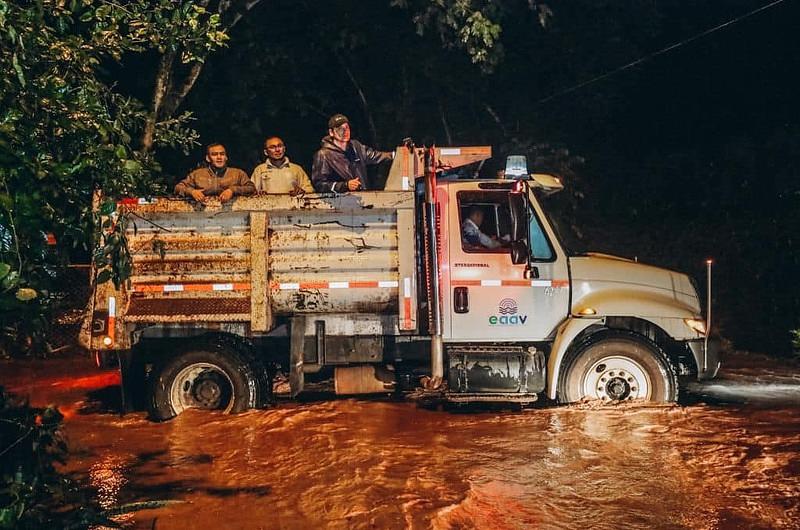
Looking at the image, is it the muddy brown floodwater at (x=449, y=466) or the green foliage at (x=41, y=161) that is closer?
the green foliage at (x=41, y=161)

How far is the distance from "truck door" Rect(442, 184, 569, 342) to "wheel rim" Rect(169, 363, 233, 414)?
2227 mm

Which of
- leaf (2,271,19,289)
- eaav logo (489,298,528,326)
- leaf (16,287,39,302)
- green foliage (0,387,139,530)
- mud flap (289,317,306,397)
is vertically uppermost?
leaf (2,271,19,289)

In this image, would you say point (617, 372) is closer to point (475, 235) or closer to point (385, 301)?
point (475, 235)

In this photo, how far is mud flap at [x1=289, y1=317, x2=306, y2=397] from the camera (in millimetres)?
6883

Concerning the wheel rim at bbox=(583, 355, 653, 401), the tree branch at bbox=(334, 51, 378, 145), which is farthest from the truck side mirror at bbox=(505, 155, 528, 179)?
the tree branch at bbox=(334, 51, 378, 145)

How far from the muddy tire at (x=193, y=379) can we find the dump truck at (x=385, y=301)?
13mm

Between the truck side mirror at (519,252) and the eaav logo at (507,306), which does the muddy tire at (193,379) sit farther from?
the truck side mirror at (519,252)

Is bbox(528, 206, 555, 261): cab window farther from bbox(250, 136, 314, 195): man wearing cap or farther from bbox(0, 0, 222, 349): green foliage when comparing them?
bbox(0, 0, 222, 349): green foliage

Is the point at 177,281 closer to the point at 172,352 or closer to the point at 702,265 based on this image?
the point at 172,352

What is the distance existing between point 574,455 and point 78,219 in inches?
157

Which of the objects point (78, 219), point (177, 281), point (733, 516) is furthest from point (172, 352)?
point (733, 516)

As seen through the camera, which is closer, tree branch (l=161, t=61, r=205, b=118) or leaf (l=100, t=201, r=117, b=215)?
leaf (l=100, t=201, r=117, b=215)

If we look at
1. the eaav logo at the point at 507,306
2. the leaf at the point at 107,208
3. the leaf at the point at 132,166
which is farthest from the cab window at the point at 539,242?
the leaf at the point at 107,208

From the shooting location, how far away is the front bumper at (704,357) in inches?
276
